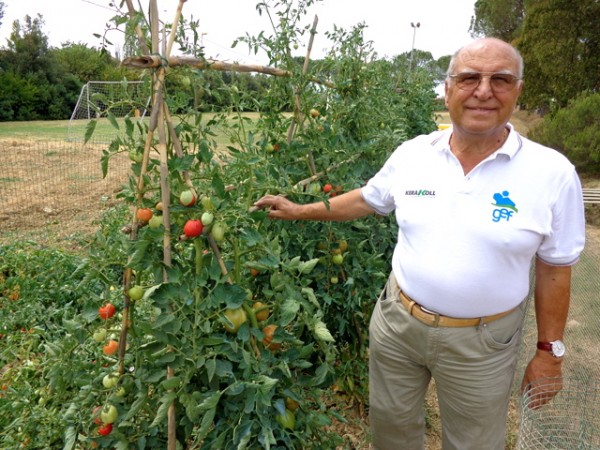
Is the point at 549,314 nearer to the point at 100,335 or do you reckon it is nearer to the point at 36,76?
the point at 100,335

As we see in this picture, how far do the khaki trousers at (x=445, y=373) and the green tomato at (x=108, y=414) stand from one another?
89 cm

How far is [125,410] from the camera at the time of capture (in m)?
1.29

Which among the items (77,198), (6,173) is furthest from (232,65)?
(6,173)

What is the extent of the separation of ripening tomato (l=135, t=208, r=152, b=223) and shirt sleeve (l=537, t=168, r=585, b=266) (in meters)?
1.08

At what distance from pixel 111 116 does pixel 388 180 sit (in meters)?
0.94

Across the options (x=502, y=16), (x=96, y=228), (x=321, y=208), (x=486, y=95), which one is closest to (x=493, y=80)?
(x=486, y=95)

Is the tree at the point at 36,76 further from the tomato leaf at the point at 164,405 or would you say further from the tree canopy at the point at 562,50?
the tomato leaf at the point at 164,405

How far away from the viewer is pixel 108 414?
122 cm

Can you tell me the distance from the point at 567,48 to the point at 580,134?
12.6ft

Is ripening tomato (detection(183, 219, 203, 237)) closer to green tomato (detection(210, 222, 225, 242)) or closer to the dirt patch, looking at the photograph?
green tomato (detection(210, 222, 225, 242))

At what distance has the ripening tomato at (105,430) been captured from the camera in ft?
4.11

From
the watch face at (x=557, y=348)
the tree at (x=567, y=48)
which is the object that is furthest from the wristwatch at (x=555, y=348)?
the tree at (x=567, y=48)

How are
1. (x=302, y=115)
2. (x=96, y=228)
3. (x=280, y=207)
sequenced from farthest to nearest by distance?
(x=96, y=228) < (x=302, y=115) < (x=280, y=207)

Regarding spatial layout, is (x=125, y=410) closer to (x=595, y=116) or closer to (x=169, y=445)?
(x=169, y=445)
